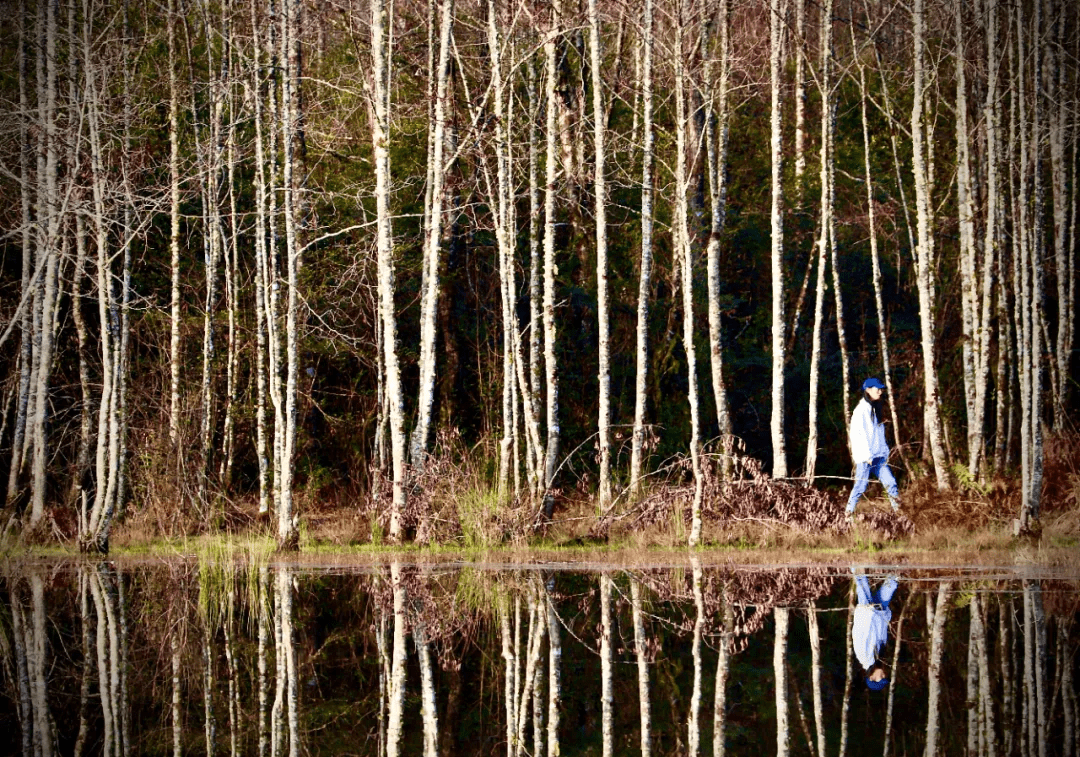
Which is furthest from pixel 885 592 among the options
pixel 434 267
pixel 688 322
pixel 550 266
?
pixel 434 267

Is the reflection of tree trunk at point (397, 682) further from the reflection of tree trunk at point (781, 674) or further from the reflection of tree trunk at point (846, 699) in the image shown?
the reflection of tree trunk at point (846, 699)

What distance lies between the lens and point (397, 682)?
910 cm

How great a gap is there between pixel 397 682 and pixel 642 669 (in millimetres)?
1671

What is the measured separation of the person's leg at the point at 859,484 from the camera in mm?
17592

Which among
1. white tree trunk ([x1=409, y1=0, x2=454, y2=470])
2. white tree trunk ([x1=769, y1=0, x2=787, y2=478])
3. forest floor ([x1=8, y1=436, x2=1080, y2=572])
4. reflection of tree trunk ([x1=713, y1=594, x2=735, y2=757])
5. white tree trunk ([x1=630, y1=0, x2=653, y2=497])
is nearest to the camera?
reflection of tree trunk ([x1=713, y1=594, x2=735, y2=757])

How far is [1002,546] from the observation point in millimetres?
16469

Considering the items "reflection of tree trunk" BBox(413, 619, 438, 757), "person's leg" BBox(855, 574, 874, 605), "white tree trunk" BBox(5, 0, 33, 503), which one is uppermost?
"white tree trunk" BBox(5, 0, 33, 503)

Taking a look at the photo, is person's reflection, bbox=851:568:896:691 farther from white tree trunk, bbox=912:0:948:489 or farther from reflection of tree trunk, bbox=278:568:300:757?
white tree trunk, bbox=912:0:948:489

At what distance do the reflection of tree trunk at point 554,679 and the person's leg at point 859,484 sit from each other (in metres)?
6.39

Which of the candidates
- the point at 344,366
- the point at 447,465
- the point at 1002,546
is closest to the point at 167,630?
the point at 447,465

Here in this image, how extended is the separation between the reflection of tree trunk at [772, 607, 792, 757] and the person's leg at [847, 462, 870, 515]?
587 centimetres

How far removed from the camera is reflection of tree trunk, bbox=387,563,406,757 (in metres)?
7.48

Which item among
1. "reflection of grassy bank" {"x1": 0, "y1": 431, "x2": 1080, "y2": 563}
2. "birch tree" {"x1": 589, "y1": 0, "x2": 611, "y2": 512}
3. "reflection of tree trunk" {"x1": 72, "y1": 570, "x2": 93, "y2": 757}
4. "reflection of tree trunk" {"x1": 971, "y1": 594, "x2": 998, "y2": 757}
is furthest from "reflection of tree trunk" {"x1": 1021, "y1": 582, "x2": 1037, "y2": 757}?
"birch tree" {"x1": 589, "y1": 0, "x2": 611, "y2": 512}

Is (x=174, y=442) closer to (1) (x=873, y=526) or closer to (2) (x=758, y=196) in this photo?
(1) (x=873, y=526)
